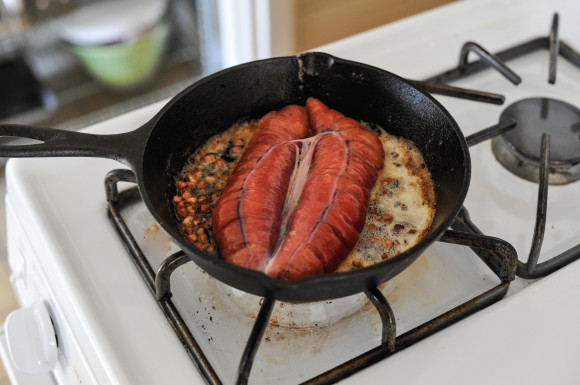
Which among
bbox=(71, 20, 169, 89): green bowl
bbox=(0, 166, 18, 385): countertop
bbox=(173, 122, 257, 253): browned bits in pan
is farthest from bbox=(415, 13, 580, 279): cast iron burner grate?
bbox=(71, 20, 169, 89): green bowl

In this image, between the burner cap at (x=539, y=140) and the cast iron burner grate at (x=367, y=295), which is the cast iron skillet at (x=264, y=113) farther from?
the burner cap at (x=539, y=140)

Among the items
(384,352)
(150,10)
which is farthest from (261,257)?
(150,10)

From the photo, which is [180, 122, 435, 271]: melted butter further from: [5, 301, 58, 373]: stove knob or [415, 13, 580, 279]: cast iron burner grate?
[5, 301, 58, 373]: stove knob

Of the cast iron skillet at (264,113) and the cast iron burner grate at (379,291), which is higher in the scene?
the cast iron skillet at (264,113)

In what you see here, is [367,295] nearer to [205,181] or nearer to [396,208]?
[396,208]

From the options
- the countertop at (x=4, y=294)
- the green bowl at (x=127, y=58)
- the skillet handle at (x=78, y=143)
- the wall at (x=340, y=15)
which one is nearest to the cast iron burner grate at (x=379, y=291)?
the skillet handle at (x=78, y=143)
